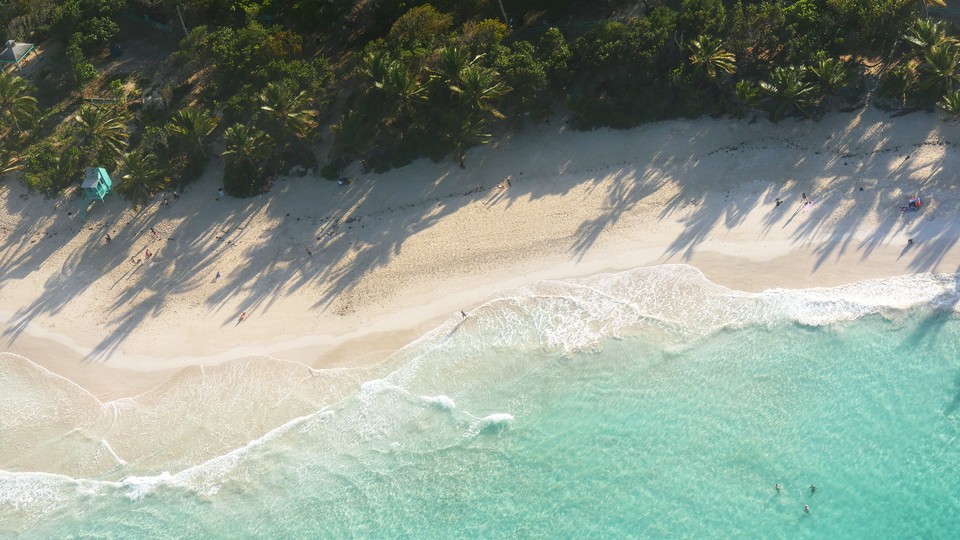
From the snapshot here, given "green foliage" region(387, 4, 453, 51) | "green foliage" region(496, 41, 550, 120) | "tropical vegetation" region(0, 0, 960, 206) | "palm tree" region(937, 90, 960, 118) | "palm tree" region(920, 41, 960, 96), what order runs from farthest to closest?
"green foliage" region(387, 4, 453, 51) → "green foliage" region(496, 41, 550, 120) → "tropical vegetation" region(0, 0, 960, 206) → "palm tree" region(920, 41, 960, 96) → "palm tree" region(937, 90, 960, 118)

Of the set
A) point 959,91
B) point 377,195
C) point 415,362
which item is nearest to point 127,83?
point 377,195

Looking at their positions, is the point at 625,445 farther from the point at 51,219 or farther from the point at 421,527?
the point at 51,219

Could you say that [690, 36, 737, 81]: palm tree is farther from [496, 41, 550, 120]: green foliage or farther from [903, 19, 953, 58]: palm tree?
[903, 19, 953, 58]: palm tree

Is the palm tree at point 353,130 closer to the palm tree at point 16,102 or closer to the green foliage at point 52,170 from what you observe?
the green foliage at point 52,170

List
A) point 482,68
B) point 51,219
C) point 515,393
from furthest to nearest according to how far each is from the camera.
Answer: point 51,219
point 482,68
point 515,393

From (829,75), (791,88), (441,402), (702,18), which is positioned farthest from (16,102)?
(829,75)

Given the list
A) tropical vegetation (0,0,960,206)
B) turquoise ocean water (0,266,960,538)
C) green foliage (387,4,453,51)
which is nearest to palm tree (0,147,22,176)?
tropical vegetation (0,0,960,206)

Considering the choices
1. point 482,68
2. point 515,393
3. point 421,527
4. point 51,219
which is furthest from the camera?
point 51,219

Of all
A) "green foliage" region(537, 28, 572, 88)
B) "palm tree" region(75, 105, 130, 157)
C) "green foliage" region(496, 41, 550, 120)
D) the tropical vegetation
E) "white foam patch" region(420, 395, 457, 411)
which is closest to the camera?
"white foam patch" region(420, 395, 457, 411)
